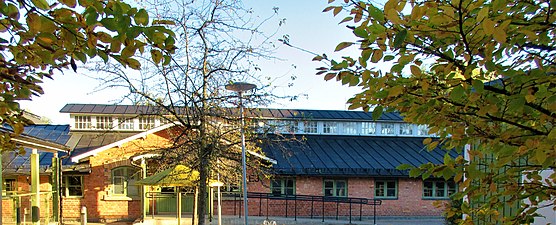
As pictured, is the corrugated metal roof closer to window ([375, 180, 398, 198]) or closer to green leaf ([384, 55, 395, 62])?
window ([375, 180, 398, 198])

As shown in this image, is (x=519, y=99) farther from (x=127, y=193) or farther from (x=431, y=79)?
(x=127, y=193)

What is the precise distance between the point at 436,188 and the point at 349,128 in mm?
5552

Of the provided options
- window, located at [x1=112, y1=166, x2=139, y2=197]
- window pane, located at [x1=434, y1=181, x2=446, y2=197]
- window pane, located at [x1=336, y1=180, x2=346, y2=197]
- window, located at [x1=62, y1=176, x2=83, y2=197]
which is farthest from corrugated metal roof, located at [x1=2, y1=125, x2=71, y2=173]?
window pane, located at [x1=434, y1=181, x2=446, y2=197]

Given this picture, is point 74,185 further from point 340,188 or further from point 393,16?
point 393,16

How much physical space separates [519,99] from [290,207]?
16.4 metres

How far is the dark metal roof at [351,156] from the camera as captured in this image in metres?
18.0

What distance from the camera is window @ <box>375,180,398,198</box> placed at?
1856 cm

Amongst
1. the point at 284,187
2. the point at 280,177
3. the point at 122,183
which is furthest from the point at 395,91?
the point at 122,183

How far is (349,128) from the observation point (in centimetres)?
2245

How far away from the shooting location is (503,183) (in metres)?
2.44

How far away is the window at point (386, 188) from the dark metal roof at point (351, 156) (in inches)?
24.2

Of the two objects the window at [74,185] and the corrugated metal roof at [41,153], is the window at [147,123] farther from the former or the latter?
the window at [74,185]

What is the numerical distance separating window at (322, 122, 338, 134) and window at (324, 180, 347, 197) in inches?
165

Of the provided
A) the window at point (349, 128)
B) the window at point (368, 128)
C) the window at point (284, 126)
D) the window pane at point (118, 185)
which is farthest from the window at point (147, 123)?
the window at point (368, 128)
